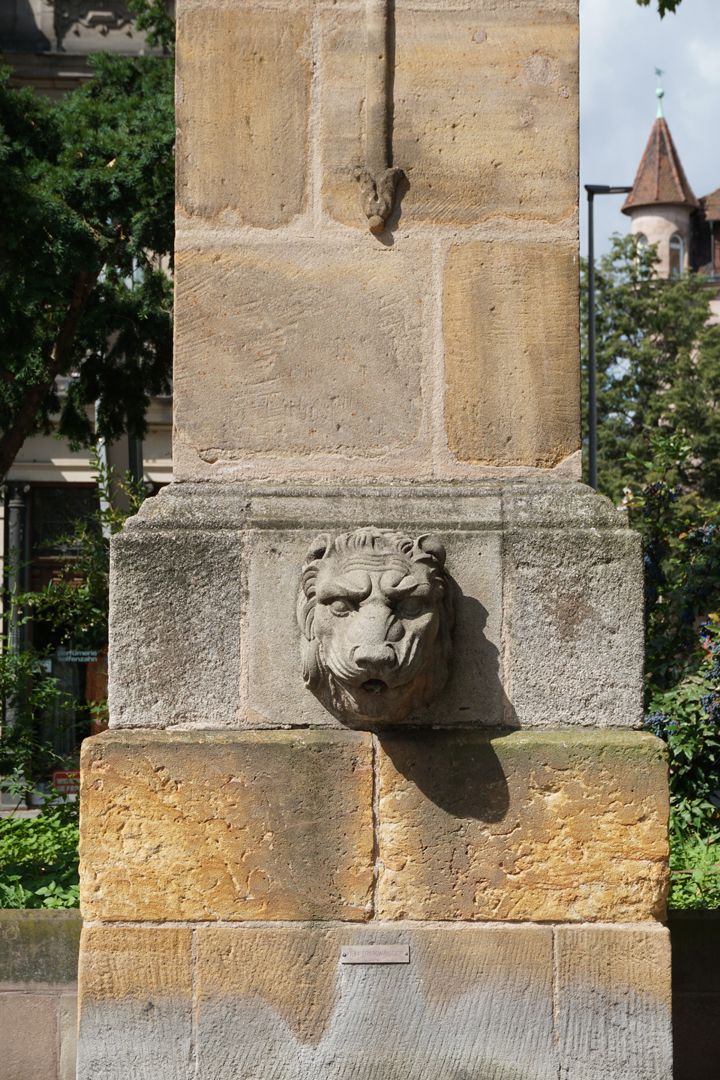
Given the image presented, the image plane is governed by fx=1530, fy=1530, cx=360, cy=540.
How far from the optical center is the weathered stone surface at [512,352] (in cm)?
391

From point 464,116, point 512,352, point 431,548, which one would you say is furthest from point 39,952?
point 464,116

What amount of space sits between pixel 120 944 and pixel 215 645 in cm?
76

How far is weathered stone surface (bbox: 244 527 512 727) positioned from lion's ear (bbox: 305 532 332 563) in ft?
0.30

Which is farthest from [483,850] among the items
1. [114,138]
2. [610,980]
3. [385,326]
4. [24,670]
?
[114,138]

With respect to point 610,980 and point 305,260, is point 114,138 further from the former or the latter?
point 610,980

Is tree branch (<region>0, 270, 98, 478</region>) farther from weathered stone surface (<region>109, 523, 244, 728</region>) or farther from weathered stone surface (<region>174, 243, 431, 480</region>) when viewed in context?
weathered stone surface (<region>109, 523, 244, 728</region>)

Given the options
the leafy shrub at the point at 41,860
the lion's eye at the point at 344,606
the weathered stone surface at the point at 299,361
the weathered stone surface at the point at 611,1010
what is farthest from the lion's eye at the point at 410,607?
the leafy shrub at the point at 41,860

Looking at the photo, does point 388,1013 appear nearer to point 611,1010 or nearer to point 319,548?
point 611,1010

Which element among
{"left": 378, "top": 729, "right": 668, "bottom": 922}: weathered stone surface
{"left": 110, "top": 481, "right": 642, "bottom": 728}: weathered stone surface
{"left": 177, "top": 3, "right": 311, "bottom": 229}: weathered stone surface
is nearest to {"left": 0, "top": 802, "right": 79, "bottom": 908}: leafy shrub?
{"left": 110, "top": 481, "right": 642, "bottom": 728}: weathered stone surface

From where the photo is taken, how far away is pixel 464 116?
3.98 metres

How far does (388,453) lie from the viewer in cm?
393

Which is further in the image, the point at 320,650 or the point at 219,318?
the point at 219,318

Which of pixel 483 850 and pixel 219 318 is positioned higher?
pixel 219 318

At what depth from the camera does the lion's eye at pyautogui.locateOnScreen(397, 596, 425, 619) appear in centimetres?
358
